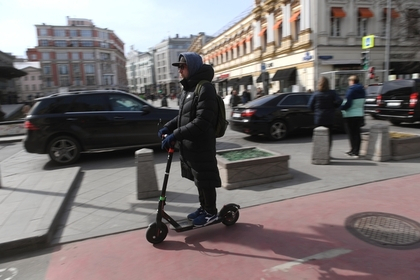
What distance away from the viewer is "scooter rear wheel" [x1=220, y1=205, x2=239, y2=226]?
146 inches

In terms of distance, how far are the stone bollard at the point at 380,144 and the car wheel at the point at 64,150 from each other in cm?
692

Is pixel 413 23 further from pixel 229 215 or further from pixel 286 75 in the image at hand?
pixel 229 215

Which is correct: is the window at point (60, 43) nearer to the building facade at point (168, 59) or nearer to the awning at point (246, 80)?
the building facade at point (168, 59)

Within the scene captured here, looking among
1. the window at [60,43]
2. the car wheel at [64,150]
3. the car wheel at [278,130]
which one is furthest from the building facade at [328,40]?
the window at [60,43]

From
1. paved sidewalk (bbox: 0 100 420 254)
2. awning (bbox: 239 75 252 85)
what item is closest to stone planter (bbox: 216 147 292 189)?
paved sidewalk (bbox: 0 100 420 254)

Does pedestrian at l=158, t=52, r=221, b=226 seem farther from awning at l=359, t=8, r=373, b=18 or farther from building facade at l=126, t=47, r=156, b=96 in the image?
building facade at l=126, t=47, r=156, b=96

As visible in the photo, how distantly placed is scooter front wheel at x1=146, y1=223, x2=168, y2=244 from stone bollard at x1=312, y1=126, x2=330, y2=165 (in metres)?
4.14

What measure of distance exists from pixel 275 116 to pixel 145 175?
5.74m

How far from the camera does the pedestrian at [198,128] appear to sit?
3.13 m

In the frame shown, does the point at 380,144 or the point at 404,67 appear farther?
the point at 404,67

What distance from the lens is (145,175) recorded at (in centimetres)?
484

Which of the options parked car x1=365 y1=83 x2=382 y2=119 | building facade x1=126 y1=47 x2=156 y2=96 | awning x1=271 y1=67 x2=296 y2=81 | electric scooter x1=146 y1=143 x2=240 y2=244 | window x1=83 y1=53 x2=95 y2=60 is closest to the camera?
electric scooter x1=146 y1=143 x2=240 y2=244

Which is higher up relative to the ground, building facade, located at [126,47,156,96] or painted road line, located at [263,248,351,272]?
building facade, located at [126,47,156,96]

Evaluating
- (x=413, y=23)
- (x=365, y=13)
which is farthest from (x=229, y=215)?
(x=365, y=13)
